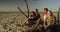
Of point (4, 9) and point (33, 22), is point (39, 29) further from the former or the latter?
point (4, 9)

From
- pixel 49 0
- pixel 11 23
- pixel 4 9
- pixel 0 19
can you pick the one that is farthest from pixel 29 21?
pixel 49 0

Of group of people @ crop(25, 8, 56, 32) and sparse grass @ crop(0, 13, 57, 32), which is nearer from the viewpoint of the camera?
group of people @ crop(25, 8, 56, 32)

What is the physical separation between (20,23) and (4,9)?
1663 mm

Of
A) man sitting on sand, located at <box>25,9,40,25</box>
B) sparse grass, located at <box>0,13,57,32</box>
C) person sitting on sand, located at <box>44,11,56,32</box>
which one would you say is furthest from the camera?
man sitting on sand, located at <box>25,9,40,25</box>

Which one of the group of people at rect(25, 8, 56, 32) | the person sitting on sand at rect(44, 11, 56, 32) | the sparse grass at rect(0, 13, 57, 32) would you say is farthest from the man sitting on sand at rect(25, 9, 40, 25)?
the person sitting on sand at rect(44, 11, 56, 32)

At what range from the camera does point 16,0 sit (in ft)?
27.5

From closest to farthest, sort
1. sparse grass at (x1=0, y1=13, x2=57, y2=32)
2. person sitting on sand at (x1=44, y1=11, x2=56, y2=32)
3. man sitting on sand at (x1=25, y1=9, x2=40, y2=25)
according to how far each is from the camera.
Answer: person sitting on sand at (x1=44, y1=11, x2=56, y2=32), sparse grass at (x1=0, y1=13, x2=57, y2=32), man sitting on sand at (x1=25, y1=9, x2=40, y2=25)

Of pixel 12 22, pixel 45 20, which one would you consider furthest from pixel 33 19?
pixel 12 22

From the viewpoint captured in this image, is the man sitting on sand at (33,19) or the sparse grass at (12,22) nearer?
the sparse grass at (12,22)

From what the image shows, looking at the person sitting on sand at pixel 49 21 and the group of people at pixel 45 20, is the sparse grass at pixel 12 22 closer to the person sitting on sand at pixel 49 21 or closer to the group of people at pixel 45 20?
the group of people at pixel 45 20

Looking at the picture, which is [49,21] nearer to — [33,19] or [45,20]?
[45,20]

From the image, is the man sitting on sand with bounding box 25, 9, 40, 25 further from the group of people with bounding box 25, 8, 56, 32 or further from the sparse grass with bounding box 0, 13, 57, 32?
the sparse grass with bounding box 0, 13, 57, 32

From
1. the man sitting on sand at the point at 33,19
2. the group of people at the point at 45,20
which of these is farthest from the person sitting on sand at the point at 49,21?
the man sitting on sand at the point at 33,19

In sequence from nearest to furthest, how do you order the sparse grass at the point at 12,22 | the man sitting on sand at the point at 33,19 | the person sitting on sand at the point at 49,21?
the person sitting on sand at the point at 49,21
the sparse grass at the point at 12,22
the man sitting on sand at the point at 33,19
